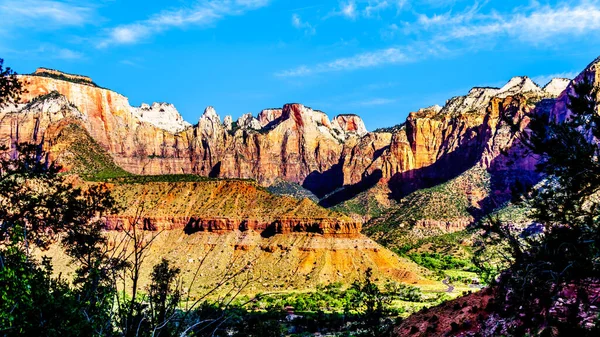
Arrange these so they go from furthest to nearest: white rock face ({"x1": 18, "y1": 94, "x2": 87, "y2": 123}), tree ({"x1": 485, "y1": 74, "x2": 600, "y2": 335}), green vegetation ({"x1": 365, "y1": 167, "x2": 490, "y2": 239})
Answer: white rock face ({"x1": 18, "y1": 94, "x2": 87, "y2": 123}), green vegetation ({"x1": 365, "y1": 167, "x2": 490, "y2": 239}), tree ({"x1": 485, "y1": 74, "x2": 600, "y2": 335})

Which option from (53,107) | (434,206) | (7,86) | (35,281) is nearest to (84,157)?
(53,107)

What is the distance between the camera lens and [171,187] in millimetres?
134625

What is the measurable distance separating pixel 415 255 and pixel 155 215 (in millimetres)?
69748

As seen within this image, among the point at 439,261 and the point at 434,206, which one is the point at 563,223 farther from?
the point at 434,206

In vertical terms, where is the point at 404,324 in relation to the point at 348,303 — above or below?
above

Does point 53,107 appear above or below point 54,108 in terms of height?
above

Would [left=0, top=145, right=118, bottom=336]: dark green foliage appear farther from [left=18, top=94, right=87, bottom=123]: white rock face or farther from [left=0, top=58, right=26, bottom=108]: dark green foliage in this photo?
[left=18, top=94, right=87, bottom=123]: white rock face

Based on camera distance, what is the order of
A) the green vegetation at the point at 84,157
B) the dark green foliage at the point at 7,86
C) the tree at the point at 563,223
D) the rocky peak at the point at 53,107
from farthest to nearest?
the rocky peak at the point at 53,107, the green vegetation at the point at 84,157, the dark green foliage at the point at 7,86, the tree at the point at 563,223

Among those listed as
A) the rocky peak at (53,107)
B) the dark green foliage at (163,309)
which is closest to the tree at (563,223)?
the dark green foliage at (163,309)

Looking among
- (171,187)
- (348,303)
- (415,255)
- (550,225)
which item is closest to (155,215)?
(171,187)

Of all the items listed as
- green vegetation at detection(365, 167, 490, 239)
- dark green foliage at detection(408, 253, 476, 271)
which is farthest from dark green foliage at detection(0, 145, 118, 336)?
green vegetation at detection(365, 167, 490, 239)

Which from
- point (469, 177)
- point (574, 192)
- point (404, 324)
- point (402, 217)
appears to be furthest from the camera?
point (469, 177)

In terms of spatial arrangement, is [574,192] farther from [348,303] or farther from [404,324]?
[348,303]

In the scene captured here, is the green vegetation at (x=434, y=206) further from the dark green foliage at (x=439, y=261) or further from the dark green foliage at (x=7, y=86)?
the dark green foliage at (x=7, y=86)
